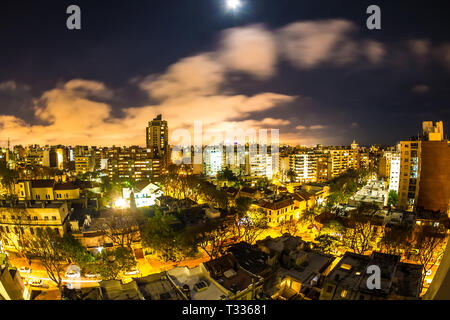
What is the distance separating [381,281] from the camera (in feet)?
21.5

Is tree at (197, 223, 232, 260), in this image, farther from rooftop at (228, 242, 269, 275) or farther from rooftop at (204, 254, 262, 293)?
rooftop at (204, 254, 262, 293)

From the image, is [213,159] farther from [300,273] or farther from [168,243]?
[300,273]

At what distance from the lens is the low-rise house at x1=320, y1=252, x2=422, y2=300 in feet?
20.0

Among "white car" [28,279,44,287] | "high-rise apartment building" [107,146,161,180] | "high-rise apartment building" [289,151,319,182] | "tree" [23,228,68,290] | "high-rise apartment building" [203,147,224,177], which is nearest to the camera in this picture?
"white car" [28,279,44,287]

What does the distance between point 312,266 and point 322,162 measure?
29.1 m

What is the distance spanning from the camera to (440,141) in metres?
16.3

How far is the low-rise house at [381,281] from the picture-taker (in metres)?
6.11

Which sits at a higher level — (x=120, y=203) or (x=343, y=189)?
(x=120, y=203)

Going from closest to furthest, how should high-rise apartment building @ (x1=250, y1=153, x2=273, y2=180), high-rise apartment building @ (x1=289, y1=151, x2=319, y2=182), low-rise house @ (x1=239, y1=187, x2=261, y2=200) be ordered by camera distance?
low-rise house @ (x1=239, y1=187, x2=261, y2=200)
high-rise apartment building @ (x1=289, y1=151, x2=319, y2=182)
high-rise apartment building @ (x1=250, y1=153, x2=273, y2=180)

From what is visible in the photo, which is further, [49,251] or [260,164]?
[260,164]

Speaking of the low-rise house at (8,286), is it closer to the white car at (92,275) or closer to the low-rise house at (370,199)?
the white car at (92,275)

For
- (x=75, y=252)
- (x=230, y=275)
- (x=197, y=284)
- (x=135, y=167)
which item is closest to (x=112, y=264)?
(x=75, y=252)

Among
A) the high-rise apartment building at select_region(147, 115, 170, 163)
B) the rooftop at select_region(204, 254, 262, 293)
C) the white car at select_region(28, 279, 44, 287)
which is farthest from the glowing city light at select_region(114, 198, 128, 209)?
the high-rise apartment building at select_region(147, 115, 170, 163)
